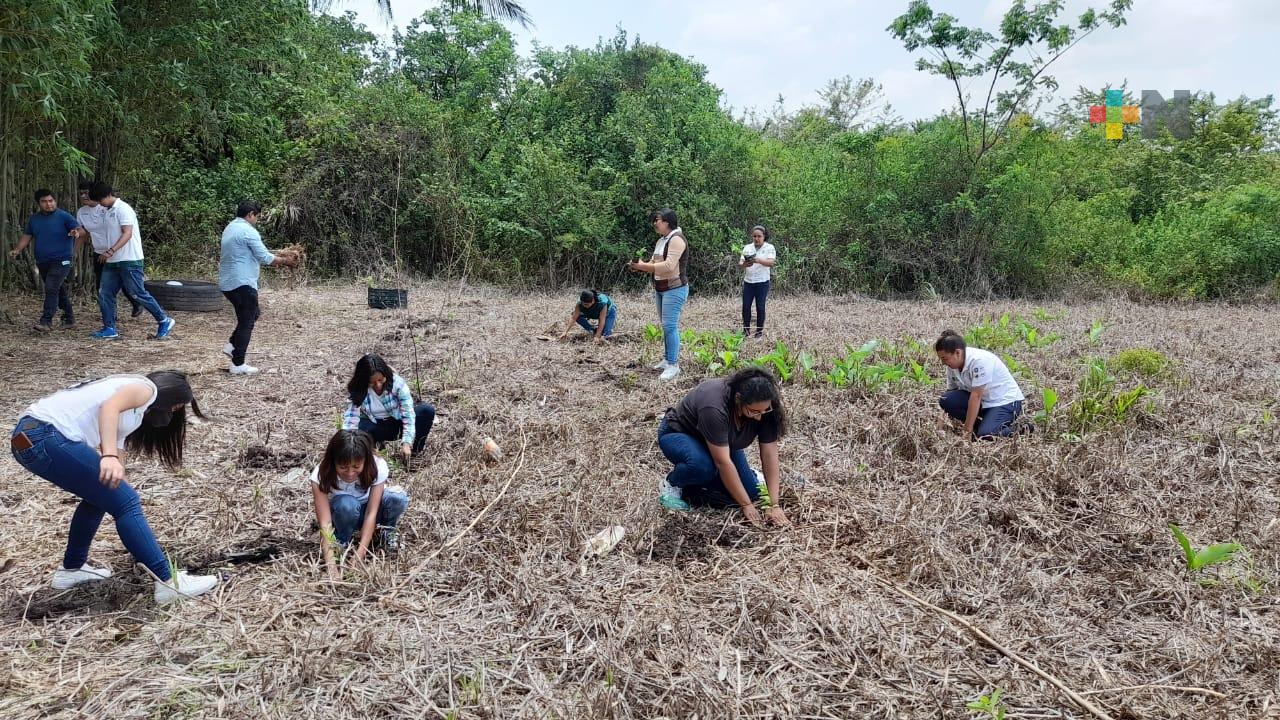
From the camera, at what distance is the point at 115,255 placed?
7059mm

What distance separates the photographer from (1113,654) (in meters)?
2.57

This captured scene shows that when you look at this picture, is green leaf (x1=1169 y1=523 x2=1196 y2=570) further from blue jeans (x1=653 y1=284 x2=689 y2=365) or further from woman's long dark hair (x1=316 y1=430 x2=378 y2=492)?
blue jeans (x1=653 y1=284 x2=689 y2=365)

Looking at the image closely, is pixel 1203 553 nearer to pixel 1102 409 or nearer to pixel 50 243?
pixel 1102 409

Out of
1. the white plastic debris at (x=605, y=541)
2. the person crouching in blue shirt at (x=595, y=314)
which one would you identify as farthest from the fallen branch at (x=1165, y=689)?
the person crouching in blue shirt at (x=595, y=314)

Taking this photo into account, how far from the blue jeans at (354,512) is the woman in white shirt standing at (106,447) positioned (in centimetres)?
45

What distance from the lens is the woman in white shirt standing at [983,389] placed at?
182 inches

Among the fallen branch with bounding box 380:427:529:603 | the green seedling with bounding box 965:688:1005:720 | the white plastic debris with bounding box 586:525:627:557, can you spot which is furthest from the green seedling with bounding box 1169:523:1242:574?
the fallen branch with bounding box 380:427:529:603

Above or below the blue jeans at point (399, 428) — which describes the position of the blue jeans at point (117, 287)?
above

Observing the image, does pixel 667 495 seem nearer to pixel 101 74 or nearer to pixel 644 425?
pixel 644 425

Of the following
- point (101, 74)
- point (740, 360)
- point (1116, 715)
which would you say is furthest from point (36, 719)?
point (101, 74)

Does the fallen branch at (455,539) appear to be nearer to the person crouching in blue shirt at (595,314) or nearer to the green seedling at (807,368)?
the green seedling at (807,368)

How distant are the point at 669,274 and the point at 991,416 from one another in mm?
2435

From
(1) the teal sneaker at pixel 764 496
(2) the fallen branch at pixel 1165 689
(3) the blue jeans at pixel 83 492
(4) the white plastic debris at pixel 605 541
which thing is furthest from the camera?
(1) the teal sneaker at pixel 764 496

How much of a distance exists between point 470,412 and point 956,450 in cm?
287
